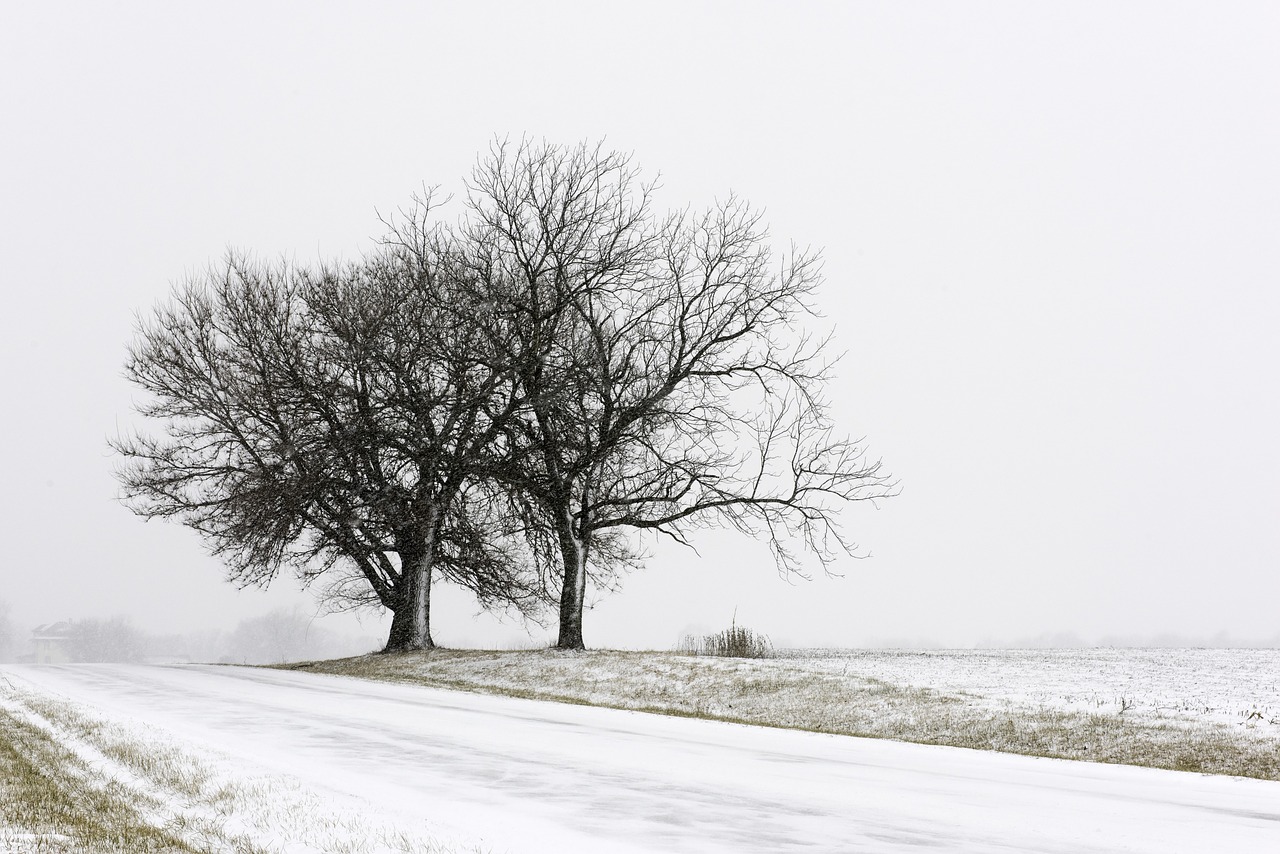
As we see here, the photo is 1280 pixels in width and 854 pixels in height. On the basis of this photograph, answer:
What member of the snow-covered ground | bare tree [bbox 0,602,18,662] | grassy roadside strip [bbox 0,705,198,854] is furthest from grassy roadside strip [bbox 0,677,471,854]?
bare tree [bbox 0,602,18,662]

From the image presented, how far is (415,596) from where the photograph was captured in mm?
28344

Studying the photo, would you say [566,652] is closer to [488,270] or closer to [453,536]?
[453,536]

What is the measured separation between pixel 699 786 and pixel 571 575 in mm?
17232

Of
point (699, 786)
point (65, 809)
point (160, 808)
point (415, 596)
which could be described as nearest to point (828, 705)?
point (699, 786)

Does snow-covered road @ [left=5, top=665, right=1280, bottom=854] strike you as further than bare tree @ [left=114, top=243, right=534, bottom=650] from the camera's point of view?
No

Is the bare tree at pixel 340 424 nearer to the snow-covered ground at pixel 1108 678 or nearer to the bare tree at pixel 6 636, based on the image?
the snow-covered ground at pixel 1108 678

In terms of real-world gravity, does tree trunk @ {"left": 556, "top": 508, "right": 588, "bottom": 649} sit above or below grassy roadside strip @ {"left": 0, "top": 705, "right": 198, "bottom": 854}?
above

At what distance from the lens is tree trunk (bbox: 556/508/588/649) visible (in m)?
25.0

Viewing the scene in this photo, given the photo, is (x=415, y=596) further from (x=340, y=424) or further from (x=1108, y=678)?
(x=1108, y=678)

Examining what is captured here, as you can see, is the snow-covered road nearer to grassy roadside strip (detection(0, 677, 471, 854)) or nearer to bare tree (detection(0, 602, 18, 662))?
grassy roadside strip (detection(0, 677, 471, 854))

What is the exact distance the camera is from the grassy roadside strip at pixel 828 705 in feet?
38.4

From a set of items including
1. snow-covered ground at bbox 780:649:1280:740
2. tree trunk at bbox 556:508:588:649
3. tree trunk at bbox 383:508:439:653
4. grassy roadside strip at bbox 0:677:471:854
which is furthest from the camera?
tree trunk at bbox 383:508:439:653

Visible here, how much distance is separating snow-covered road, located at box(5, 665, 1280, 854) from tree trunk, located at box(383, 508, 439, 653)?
1348 cm

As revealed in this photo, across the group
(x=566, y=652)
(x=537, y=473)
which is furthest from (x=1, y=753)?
(x=537, y=473)
